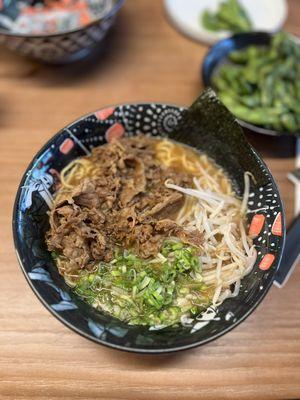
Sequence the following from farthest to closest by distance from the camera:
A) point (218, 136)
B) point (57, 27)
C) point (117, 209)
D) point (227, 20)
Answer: point (227, 20), point (57, 27), point (218, 136), point (117, 209)

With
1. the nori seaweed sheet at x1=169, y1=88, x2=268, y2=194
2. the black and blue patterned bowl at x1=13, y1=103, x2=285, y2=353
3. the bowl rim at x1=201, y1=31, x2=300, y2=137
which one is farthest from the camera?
the bowl rim at x1=201, y1=31, x2=300, y2=137

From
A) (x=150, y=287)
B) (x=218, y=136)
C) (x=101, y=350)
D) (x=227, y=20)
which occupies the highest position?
(x=227, y=20)

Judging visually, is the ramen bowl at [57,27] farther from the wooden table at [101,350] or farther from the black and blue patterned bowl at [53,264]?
the black and blue patterned bowl at [53,264]

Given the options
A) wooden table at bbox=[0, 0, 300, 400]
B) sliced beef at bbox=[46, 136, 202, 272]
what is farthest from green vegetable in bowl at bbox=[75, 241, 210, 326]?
wooden table at bbox=[0, 0, 300, 400]

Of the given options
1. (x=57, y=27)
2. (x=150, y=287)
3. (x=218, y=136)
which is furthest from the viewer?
(x=57, y=27)

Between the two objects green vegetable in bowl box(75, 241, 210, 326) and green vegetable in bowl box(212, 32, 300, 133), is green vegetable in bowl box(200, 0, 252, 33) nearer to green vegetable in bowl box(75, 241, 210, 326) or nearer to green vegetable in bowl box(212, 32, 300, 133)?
green vegetable in bowl box(212, 32, 300, 133)

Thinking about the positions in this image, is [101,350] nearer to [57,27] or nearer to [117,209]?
[117,209]

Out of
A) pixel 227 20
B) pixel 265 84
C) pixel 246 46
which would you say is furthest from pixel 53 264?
pixel 227 20

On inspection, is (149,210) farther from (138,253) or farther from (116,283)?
(116,283)
